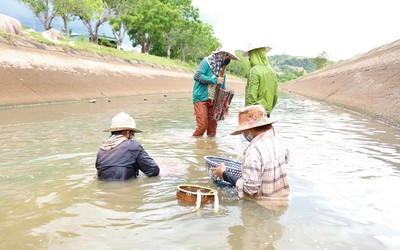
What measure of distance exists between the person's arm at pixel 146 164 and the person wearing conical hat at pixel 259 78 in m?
2.05

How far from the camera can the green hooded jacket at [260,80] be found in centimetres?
609

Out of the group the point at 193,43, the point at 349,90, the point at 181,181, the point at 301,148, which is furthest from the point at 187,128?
the point at 193,43

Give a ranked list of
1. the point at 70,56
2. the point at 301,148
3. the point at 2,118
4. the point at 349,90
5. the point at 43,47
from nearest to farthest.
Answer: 1. the point at 301,148
2. the point at 2,118
3. the point at 349,90
4. the point at 43,47
5. the point at 70,56

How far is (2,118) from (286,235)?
10526 millimetres

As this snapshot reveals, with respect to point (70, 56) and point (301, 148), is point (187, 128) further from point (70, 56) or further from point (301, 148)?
point (70, 56)

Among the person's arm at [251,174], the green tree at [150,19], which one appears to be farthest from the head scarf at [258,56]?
the green tree at [150,19]

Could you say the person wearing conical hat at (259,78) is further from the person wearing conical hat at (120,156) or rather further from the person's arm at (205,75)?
the person wearing conical hat at (120,156)

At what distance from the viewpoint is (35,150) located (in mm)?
6969

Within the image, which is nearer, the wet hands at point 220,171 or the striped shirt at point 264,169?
the striped shirt at point 264,169

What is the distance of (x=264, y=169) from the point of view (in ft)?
12.8

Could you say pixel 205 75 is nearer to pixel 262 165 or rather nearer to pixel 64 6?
pixel 262 165

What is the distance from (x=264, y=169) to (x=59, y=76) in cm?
1716

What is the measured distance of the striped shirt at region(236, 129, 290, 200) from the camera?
3.87 meters

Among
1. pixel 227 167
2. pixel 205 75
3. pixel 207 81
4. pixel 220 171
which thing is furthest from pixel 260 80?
pixel 220 171
